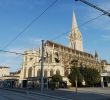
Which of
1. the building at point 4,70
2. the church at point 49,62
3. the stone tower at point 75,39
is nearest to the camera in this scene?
the church at point 49,62

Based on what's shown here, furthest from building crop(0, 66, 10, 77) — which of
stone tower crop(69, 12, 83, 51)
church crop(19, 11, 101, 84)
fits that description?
stone tower crop(69, 12, 83, 51)

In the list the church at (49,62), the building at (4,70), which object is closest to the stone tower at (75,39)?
the church at (49,62)

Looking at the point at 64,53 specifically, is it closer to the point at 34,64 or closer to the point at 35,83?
the point at 34,64

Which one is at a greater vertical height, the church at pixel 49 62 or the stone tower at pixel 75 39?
the stone tower at pixel 75 39

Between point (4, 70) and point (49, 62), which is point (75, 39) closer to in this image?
point (4, 70)

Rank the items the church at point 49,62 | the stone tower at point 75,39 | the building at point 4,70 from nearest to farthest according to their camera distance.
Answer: the church at point 49,62 < the building at point 4,70 < the stone tower at point 75,39

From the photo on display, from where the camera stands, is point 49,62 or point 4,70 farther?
point 4,70

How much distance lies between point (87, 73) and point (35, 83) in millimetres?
19489

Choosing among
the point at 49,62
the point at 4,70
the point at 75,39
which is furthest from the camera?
the point at 75,39

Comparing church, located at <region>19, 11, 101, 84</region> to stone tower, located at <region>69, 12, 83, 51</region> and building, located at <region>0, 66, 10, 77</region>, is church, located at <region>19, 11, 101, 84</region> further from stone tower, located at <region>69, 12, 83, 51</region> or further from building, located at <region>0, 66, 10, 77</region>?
building, located at <region>0, 66, 10, 77</region>

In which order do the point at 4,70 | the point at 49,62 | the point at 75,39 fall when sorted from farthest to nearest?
the point at 75,39 → the point at 4,70 → the point at 49,62

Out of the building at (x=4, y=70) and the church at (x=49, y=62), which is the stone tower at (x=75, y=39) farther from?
the building at (x=4, y=70)

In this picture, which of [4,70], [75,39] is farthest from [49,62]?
[75,39]

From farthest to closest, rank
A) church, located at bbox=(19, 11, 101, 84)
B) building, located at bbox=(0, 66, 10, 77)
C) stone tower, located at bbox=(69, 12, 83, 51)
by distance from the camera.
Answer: stone tower, located at bbox=(69, 12, 83, 51) < building, located at bbox=(0, 66, 10, 77) < church, located at bbox=(19, 11, 101, 84)
